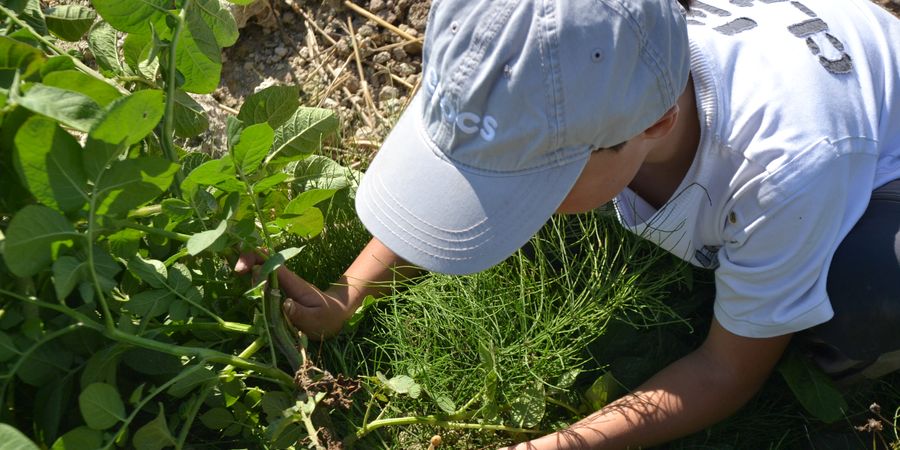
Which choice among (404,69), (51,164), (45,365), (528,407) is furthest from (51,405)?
(404,69)

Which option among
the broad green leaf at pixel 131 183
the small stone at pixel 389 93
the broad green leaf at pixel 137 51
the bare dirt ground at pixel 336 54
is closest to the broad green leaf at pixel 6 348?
the broad green leaf at pixel 131 183

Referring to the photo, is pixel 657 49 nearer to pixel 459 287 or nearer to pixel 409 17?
pixel 459 287

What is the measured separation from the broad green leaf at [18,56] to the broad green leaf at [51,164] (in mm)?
123

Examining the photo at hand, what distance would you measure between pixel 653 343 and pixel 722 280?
250mm

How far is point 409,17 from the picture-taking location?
86.8 inches

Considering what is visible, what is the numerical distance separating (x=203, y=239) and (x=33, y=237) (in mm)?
223

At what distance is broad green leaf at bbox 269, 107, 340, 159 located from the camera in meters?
1.63

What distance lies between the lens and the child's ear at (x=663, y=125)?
123 centimetres

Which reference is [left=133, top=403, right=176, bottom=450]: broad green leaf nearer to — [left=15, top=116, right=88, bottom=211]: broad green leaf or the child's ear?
[left=15, top=116, right=88, bottom=211]: broad green leaf

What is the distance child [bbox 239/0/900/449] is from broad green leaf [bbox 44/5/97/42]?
1.57 feet

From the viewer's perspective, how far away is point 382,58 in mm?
2219

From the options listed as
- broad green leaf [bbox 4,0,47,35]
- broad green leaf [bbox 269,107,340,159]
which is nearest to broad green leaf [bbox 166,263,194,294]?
broad green leaf [bbox 269,107,340,159]

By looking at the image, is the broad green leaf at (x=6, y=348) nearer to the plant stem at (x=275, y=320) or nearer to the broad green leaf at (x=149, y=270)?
the broad green leaf at (x=149, y=270)

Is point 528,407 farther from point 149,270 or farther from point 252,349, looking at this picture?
point 149,270
